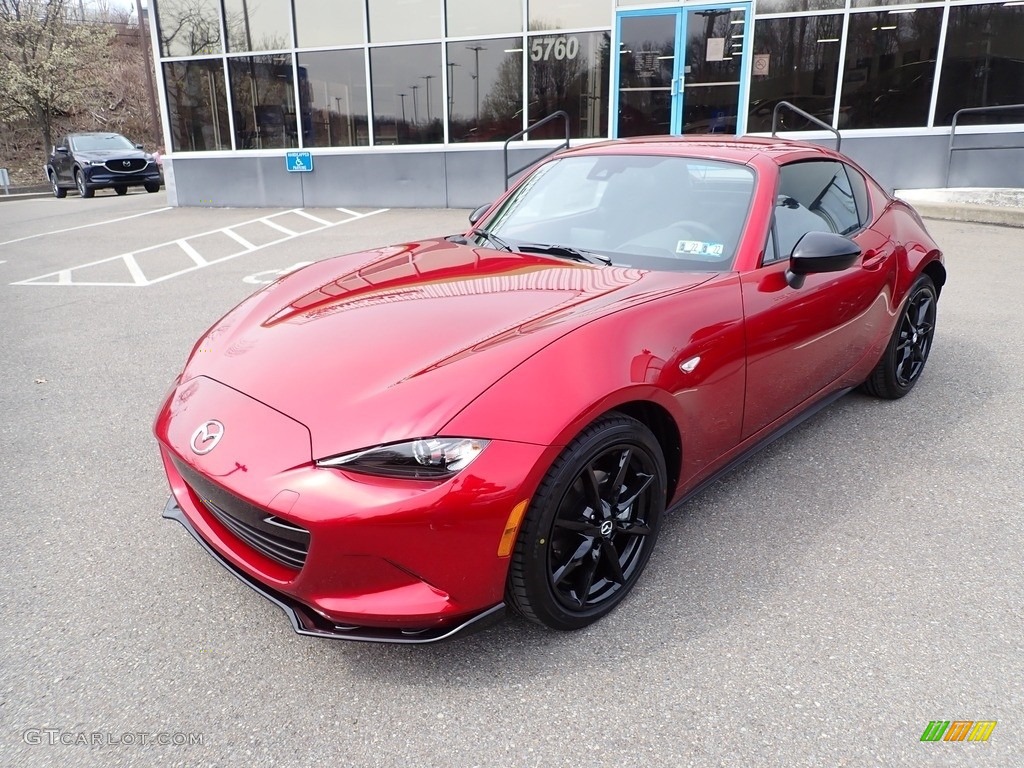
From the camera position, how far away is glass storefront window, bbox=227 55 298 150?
46.4ft

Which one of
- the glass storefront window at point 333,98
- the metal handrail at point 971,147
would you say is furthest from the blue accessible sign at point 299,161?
the metal handrail at point 971,147

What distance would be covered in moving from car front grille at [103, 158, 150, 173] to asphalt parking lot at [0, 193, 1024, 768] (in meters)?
18.1

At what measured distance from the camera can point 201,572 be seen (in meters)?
2.73

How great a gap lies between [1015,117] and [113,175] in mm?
19808

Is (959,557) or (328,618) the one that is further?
(959,557)

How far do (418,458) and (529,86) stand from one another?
1202 cm

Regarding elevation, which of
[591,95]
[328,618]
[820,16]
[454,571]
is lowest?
[328,618]

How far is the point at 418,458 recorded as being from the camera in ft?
6.56

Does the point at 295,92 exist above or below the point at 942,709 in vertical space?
above

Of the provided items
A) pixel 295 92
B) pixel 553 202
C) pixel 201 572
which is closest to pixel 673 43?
pixel 295 92

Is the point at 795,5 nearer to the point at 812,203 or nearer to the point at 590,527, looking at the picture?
the point at 812,203

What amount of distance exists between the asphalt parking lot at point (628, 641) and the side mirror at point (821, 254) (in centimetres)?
100

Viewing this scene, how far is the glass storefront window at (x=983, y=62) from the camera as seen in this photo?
11000 mm

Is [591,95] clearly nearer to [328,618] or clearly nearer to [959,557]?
[959,557]
